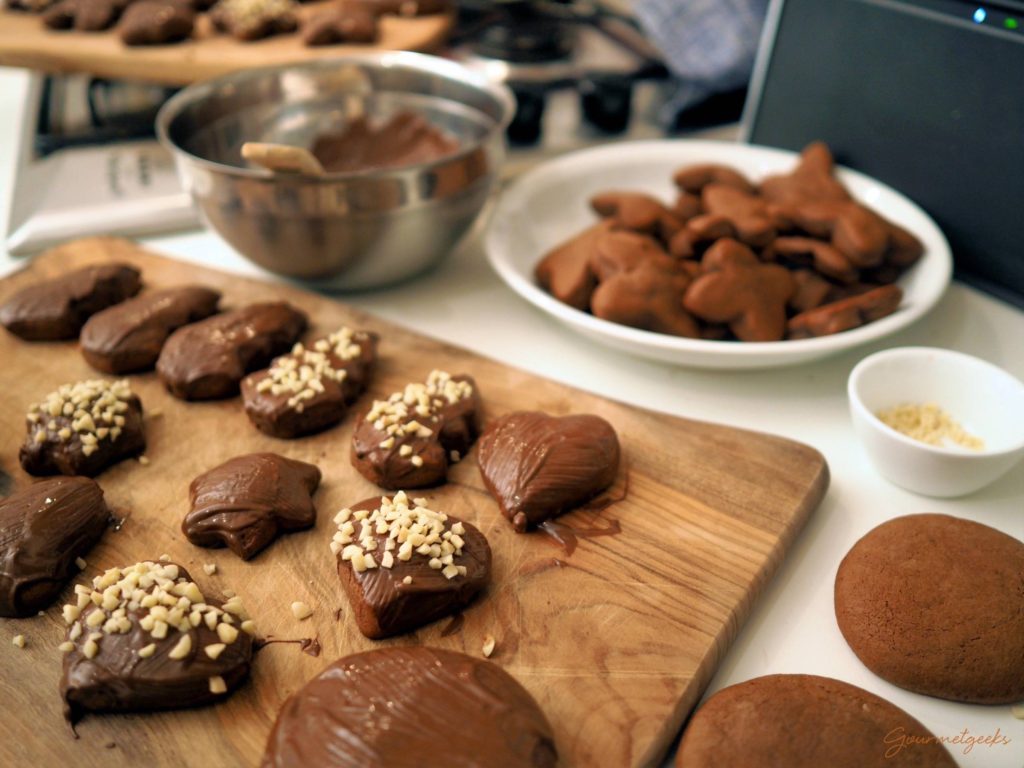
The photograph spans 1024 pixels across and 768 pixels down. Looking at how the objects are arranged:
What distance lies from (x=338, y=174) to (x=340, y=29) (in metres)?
1.24

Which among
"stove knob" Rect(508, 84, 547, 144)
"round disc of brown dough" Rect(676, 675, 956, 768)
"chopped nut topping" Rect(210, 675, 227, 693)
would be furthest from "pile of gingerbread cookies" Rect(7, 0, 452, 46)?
"round disc of brown dough" Rect(676, 675, 956, 768)

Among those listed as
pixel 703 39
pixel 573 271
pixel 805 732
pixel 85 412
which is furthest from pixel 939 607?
pixel 703 39

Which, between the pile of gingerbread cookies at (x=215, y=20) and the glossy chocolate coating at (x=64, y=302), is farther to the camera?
the pile of gingerbread cookies at (x=215, y=20)

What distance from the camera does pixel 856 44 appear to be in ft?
6.23

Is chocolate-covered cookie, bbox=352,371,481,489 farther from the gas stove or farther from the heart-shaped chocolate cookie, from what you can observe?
the gas stove

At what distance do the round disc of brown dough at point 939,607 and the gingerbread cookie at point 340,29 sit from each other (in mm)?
2230

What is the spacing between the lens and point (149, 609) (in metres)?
1.10

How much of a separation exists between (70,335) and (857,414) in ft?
5.18

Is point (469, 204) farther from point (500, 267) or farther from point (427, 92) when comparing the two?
point (427, 92)

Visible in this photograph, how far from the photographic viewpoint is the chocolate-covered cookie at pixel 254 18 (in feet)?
8.73

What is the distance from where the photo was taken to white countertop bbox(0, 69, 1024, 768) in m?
1.14

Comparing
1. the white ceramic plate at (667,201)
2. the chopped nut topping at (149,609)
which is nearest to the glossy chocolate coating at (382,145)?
the white ceramic plate at (667,201)

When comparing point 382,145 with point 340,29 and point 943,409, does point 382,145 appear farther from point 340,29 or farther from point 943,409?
point 943,409

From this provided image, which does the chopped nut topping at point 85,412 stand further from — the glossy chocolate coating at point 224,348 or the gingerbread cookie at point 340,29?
the gingerbread cookie at point 340,29
